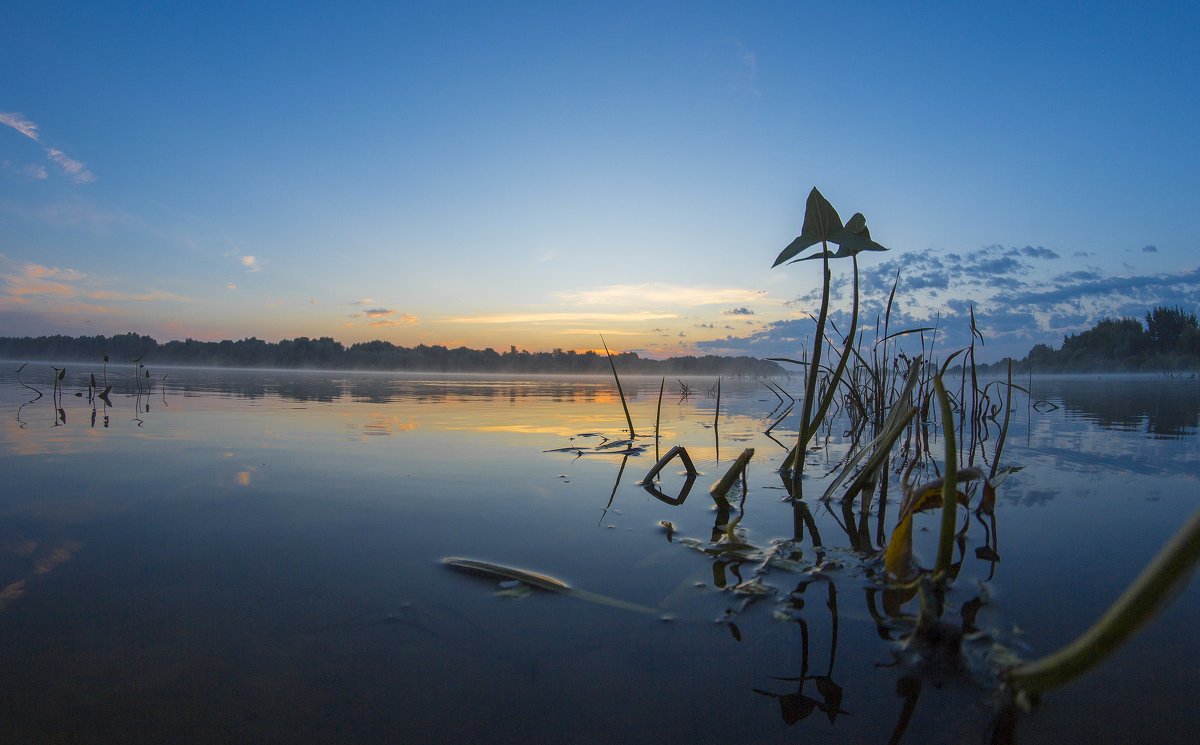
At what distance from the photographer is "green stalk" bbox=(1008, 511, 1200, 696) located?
461 mm

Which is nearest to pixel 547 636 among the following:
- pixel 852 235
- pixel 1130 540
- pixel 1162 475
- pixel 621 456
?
pixel 852 235

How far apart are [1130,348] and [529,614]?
173 feet

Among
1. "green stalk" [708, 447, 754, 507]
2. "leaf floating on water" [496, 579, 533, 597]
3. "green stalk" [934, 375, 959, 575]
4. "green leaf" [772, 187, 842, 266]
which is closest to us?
"green stalk" [934, 375, 959, 575]

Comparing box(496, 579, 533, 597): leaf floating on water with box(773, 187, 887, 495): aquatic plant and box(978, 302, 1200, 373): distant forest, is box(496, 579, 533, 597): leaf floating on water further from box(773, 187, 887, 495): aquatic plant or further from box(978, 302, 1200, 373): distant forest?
box(978, 302, 1200, 373): distant forest

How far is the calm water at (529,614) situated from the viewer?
963mm

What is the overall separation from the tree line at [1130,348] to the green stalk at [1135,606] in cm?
3748

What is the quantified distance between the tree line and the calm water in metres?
36.2

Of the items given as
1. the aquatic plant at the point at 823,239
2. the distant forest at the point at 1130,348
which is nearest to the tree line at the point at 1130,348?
the distant forest at the point at 1130,348

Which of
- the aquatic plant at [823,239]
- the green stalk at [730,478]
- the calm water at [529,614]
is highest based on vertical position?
the aquatic plant at [823,239]

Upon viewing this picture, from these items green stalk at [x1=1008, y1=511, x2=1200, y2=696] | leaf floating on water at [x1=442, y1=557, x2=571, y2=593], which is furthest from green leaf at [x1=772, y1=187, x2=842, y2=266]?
green stalk at [x1=1008, y1=511, x2=1200, y2=696]

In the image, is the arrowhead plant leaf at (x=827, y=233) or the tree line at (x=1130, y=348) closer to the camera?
the arrowhead plant leaf at (x=827, y=233)

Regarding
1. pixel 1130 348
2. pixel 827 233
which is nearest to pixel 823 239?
pixel 827 233

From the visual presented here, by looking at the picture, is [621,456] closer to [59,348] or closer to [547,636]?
[547,636]

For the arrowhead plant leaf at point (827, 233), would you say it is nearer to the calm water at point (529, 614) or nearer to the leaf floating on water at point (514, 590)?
the calm water at point (529, 614)
